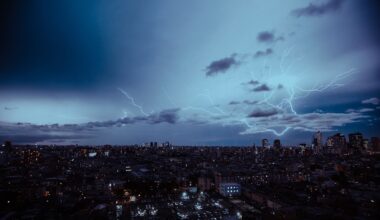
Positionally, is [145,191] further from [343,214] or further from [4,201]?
[343,214]

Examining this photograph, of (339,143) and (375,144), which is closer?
(375,144)

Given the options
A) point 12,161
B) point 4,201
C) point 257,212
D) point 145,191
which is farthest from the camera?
point 12,161

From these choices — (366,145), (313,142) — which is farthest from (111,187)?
(313,142)

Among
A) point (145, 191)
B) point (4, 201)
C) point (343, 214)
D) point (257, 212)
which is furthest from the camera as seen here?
Result: point (145, 191)

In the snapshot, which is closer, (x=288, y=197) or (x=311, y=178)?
(x=288, y=197)

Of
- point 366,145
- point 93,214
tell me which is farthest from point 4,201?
point 366,145

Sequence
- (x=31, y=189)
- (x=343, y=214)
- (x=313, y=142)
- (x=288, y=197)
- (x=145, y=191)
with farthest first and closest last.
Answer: (x=313, y=142) < (x=145, y=191) < (x=31, y=189) < (x=288, y=197) < (x=343, y=214)

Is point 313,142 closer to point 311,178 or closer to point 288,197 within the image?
point 311,178

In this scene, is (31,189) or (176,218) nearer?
(176,218)

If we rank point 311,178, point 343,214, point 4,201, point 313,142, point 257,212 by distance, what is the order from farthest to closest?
point 313,142
point 311,178
point 4,201
point 257,212
point 343,214
